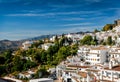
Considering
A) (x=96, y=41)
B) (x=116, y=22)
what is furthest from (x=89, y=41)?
(x=116, y=22)

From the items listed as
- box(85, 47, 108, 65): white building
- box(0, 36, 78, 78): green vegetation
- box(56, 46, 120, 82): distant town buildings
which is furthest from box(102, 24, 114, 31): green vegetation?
box(85, 47, 108, 65): white building

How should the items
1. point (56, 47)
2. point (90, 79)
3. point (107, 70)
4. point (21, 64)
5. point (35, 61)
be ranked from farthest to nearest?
point (56, 47) → point (35, 61) → point (21, 64) → point (107, 70) → point (90, 79)

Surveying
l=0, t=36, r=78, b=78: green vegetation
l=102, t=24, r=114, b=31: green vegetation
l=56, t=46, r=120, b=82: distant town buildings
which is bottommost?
l=0, t=36, r=78, b=78: green vegetation

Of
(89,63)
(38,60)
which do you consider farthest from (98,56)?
(38,60)

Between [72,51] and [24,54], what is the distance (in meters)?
13.8

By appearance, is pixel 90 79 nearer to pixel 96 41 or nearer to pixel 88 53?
pixel 88 53

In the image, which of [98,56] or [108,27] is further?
[108,27]

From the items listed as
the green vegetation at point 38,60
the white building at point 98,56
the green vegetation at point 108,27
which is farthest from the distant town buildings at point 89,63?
the green vegetation at point 108,27

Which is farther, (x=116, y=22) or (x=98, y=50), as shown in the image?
(x=116, y=22)

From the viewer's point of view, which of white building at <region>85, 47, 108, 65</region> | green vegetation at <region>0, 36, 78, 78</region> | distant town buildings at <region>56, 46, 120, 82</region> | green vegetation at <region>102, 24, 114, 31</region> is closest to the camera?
distant town buildings at <region>56, 46, 120, 82</region>

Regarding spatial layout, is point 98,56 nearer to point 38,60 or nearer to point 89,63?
point 89,63

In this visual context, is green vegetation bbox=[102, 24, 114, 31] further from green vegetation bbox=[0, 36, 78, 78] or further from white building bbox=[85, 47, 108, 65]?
white building bbox=[85, 47, 108, 65]

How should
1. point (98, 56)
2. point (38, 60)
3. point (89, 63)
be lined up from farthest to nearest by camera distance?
1. point (38, 60)
2. point (89, 63)
3. point (98, 56)

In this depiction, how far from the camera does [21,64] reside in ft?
132
